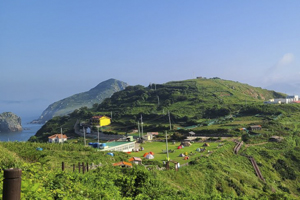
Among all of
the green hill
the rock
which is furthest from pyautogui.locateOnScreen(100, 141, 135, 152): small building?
the rock

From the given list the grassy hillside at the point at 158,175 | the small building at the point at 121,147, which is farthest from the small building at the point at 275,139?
the small building at the point at 121,147

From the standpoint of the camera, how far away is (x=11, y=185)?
2699mm

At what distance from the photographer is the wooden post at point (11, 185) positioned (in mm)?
2670

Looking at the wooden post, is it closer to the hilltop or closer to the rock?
the hilltop

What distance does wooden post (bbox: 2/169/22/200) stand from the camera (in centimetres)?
267

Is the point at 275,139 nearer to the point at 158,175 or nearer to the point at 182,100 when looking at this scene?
the point at 158,175

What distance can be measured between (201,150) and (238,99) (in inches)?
2597

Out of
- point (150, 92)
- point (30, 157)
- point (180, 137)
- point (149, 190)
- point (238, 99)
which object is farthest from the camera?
point (150, 92)

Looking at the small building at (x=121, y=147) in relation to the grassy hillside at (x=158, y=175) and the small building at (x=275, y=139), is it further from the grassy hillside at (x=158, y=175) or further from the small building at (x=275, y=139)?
the small building at (x=275, y=139)

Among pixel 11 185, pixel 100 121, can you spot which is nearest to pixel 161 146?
pixel 100 121

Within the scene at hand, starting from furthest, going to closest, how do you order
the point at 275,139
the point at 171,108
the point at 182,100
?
the point at 182,100 → the point at 171,108 → the point at 275,139

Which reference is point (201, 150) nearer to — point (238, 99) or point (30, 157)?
point (30, 157)

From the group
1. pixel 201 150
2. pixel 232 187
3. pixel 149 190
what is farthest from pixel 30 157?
pixel 201 150

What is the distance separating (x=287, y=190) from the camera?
2841cm
